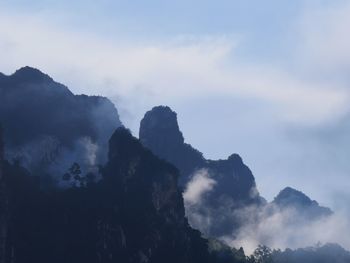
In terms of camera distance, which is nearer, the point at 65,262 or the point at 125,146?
the point at 65,262

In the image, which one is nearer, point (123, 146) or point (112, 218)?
point (112, 218)

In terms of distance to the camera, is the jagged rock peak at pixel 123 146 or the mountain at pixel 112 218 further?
the jagged rock peak at pixel 123 146

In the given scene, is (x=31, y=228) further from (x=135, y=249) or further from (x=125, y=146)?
(x=125, y=146)

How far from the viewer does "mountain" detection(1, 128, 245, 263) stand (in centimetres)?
15138

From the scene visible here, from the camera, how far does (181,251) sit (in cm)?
16475

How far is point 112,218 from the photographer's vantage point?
15575 cm

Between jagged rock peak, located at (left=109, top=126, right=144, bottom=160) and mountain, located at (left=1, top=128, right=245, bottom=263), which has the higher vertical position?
jagged rock peak, located at (left=109, top=126, right=144, bottom=160)

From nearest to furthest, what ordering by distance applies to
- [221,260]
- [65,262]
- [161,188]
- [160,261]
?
1. [65,262]
2. [160,261]
3. [161,188]
4. [221,260]

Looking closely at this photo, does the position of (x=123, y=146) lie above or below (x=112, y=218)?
above

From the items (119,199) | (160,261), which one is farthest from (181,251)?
(119,199)

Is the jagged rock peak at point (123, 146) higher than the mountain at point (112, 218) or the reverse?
higher

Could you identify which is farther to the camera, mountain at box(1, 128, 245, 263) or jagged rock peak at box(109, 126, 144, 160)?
jagged rock peak at box(109, 126, 144, 160)

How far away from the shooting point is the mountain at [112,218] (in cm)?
15138

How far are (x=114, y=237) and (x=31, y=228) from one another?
1536 centimetres
